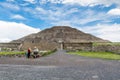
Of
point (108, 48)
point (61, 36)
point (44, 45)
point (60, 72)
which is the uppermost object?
point (61, 36)

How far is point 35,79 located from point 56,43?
84605mm

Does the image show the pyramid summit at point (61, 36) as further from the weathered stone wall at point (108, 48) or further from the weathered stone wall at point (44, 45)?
the weathered stone wall at point (108, 48)

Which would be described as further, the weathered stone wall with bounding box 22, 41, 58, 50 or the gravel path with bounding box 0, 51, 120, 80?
the weathered stone wall with bounding box 22, 41, 58, 50

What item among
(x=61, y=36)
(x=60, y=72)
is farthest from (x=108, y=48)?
(x=61, y=36)

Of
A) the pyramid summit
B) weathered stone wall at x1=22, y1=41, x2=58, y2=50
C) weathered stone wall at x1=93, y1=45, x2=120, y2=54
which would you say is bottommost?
weathered stone wall at x1=93, y1=45, x2=120, y2=54

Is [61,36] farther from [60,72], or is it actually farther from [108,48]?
[60,72]

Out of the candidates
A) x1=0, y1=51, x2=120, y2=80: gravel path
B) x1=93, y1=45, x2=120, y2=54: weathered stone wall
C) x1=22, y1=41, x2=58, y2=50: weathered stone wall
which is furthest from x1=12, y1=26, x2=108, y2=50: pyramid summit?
x1=0, y1=51, x2=120, y2=80: gravel path

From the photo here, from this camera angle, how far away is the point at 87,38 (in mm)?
119500

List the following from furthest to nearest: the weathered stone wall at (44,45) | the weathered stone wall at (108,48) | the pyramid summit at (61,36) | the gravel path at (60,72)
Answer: the pyramid summit at (61,36)
the weathered stone wall at (44,45)
the weathered stone wall at (108,48)
the gravel path at (60,72)

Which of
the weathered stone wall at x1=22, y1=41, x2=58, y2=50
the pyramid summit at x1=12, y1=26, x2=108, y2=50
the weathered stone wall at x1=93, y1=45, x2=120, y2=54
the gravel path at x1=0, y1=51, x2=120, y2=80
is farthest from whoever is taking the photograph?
the pyramid summit at x1=12, y1=26, x2=108, y2=50

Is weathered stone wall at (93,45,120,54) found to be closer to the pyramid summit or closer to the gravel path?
the gravel path

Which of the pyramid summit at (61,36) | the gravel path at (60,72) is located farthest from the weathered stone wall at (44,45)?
the gravel path at (60,72)

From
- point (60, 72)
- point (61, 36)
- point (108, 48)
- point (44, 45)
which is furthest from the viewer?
point (61, 36)

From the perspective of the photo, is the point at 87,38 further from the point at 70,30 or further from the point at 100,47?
the point at 100,47
